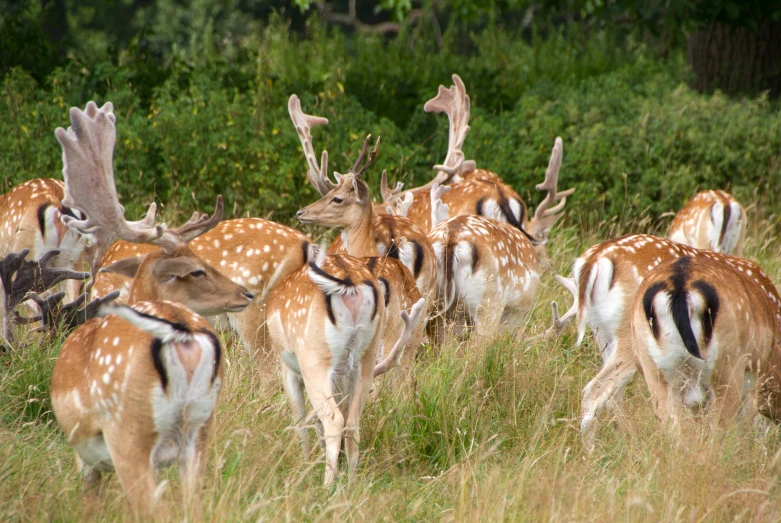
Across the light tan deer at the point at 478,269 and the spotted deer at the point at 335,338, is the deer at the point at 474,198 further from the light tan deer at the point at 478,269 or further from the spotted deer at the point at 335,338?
the spotted deer at the point at 335,338

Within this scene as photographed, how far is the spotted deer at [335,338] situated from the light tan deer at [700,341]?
3.32 ft

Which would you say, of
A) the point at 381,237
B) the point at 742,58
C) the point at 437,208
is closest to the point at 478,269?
the point at 381,237

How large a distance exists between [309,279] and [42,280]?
5.19ft

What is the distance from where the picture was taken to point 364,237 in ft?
19.2

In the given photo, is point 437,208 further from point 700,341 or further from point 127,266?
point 127,266

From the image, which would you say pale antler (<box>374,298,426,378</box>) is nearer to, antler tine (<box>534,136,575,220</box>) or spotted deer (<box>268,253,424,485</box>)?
spotted deer (<box>268,253,424,485</box>)

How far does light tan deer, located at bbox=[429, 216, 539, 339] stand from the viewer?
5.75 metres

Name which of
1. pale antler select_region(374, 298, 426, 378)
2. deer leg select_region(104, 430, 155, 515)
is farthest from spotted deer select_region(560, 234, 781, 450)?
deer leg select_region(104, 430, 155, 515)

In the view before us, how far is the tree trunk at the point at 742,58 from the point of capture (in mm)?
10938

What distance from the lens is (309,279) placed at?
4.30 m

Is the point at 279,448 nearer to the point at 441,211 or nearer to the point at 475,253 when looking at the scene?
the point at 475,253

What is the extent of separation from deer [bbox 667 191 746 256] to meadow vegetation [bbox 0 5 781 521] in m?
0.52

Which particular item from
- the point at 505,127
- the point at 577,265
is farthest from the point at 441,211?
the point at 505,127

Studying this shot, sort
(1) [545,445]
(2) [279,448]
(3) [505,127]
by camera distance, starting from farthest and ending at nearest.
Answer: (3) [505,127] → (1) [545,445] → (2) [279,448]
